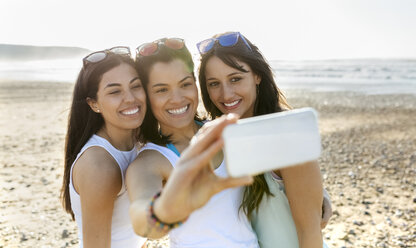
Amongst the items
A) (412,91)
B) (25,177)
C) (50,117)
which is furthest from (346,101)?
(25,177)

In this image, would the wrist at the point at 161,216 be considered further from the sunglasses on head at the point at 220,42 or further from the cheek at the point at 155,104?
the sunglasses on head at the point at 220,42

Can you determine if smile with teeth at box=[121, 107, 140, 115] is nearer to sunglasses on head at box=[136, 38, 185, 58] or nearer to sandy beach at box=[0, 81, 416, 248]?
sunglasses on head at box=[136, 38, 185, 58]

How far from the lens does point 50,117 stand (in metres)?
13.4

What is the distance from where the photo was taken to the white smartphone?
125cm

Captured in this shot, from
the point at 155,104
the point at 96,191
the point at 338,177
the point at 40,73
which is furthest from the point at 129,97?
the point at 40,73

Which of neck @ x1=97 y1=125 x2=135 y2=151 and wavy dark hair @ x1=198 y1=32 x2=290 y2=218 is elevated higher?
wavy dark hair @ x1=198 y1=32 x2=290 y2=218

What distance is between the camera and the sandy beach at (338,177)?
5.40 m

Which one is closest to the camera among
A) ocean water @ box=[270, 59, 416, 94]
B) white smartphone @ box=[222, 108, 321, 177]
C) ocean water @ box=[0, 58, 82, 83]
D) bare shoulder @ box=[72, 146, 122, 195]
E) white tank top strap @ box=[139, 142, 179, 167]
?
white smartphone @ box=[222, 108, 321, 177]

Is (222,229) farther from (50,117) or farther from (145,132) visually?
(50,117)

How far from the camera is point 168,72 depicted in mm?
2471

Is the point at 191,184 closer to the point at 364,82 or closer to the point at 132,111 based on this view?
the point at 132,111

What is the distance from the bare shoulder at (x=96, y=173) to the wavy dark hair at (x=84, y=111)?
317mm

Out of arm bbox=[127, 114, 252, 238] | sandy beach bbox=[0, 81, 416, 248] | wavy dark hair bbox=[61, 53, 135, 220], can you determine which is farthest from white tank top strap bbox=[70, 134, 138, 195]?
sandy beach bbox=[0, 81, 416, 248]

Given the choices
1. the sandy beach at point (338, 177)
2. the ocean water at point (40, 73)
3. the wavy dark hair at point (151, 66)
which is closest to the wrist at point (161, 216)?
the wavy dark hair at point (151, 66)
